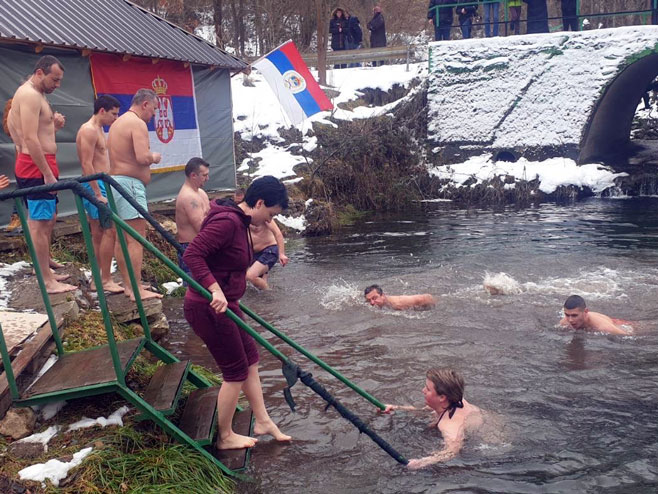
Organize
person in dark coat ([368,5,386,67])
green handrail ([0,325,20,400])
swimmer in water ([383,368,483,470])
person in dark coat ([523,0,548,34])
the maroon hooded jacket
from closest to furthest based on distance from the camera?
green handrail ([0,325,20,400]) → the maroon hooded jacket → swimmer in water ([383,368,483,470]) → person in dark coat ([523,0,548,34]) → person in dark coat ([368,5,386,67])

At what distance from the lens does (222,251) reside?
14.4ft

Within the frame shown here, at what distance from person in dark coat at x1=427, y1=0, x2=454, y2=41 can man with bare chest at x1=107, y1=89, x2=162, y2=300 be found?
51.0ft

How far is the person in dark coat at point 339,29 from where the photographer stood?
22766mm

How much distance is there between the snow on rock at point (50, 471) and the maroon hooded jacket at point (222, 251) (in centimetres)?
127

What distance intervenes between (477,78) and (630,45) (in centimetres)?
444

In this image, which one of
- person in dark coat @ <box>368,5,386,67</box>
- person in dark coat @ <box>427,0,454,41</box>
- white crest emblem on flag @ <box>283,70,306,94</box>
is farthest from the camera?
person in dark coat @ <box>368,5,386,67</box>

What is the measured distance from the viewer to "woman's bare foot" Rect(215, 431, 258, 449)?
4617mm

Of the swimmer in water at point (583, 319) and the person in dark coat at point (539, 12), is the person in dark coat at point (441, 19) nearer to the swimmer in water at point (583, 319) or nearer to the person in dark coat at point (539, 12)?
the person in dark coat at point (539, 12)

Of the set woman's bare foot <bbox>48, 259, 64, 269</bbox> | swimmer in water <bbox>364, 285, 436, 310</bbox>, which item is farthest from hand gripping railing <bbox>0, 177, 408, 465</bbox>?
swimmer in water <bbox>364, 285, 436, 310</bbox>

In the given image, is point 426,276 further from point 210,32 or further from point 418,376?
point 210,32

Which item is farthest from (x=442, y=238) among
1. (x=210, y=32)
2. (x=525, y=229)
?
(x=210, y=32)

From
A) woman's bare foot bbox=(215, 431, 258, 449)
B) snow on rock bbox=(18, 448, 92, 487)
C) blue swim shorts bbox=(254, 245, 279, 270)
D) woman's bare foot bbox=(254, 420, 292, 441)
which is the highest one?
blue swim shorts bbox=(254, 245, 279, 270)

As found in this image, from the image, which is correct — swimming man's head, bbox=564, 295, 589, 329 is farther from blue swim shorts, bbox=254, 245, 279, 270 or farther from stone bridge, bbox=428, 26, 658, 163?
stone bridge, bbox=428, 26, 658, 163

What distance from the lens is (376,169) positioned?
1791 cm
